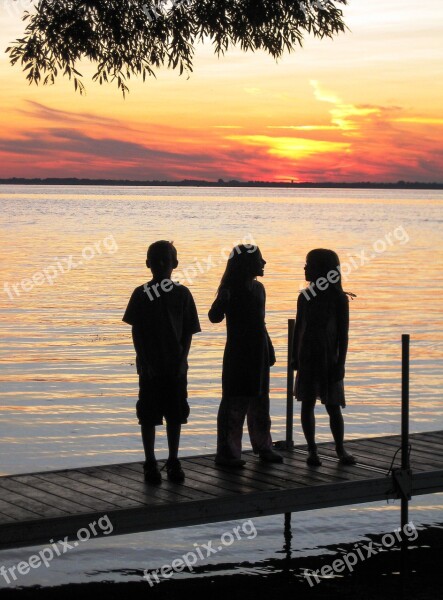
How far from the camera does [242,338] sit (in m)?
8.48

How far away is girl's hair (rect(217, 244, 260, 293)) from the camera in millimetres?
8352

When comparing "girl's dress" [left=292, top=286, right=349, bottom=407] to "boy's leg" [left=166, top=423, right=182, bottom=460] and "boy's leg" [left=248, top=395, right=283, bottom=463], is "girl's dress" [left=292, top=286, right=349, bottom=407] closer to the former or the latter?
"boy's leg" [left=248, top=395, right=283, bottom=463]

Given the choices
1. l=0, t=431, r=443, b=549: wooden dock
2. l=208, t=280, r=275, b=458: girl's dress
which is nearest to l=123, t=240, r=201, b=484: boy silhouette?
l=208, t=280, r=275, b=458: girl's dress

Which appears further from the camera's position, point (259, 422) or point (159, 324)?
point (259, 422)

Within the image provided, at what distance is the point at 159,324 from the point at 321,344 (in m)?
1.45

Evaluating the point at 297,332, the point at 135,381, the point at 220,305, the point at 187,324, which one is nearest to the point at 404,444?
the point at 297,332

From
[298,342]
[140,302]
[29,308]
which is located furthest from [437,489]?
[29,308]

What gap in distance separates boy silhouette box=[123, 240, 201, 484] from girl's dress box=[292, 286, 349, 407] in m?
1.09

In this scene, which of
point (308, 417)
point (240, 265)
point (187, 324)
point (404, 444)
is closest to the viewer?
point (187, 324)

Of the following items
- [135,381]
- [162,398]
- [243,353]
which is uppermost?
[243,353]

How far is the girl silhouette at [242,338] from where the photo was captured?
8.39 meters

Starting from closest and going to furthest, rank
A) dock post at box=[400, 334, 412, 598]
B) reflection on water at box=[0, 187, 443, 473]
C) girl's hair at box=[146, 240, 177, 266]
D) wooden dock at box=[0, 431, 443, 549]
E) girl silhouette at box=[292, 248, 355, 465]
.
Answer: wooden dock at box=[0, 431, 443, 549] → girl's hair at box=[146, 240, 177, 266] → girl silhouette at box=[292, 248, 355, 465] → dock post at box=[400, 334, 412, 598] → reflection on water at box=[0, 187, 443, 473]

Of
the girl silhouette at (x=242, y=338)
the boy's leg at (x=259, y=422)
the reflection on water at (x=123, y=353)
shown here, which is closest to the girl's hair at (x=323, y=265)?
the girl silhouette at (x=242, y=338)

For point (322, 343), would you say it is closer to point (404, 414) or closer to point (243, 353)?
point (243, 353)
